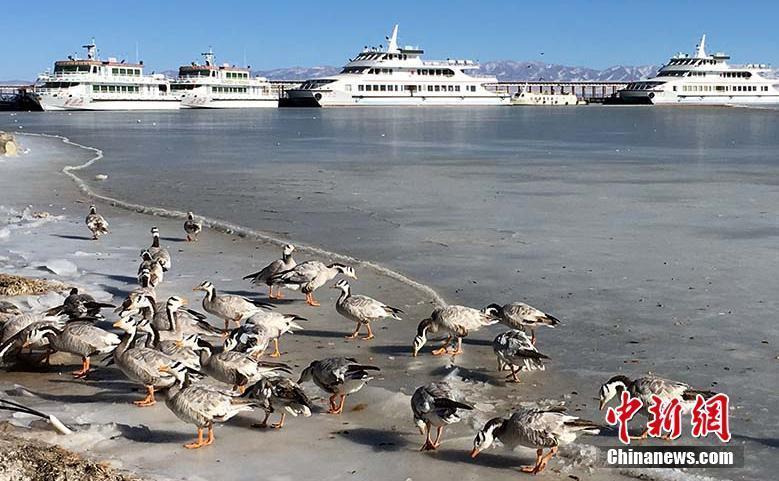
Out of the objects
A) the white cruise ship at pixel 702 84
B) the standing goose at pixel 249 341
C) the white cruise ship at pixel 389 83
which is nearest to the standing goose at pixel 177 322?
the standing goose at pixel 249 341

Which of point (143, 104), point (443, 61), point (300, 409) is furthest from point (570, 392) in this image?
point (443, 61)

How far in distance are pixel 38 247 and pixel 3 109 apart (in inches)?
4043

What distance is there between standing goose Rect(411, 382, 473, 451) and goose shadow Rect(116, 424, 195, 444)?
1770 mm

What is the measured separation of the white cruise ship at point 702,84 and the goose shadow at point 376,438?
432 ft

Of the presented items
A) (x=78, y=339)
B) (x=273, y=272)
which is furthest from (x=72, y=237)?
(x=78, y=339)

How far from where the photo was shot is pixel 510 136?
51.4 metres

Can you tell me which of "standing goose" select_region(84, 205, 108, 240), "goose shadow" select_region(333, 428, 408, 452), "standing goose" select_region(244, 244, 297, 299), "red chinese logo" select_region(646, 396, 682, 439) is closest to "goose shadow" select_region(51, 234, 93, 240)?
"standing goose" select_region(84, 205, 108, 240)

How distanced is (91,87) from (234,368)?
9710cm

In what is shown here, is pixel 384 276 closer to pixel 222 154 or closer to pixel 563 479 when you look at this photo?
pixel 563 479

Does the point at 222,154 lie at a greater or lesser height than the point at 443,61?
lesser

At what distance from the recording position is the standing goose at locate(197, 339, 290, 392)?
7.62m

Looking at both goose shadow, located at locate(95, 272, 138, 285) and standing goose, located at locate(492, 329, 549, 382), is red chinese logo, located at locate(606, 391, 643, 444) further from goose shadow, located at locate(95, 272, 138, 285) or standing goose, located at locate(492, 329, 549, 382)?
goose shadow, located at locate(95, 272, 138, 285)

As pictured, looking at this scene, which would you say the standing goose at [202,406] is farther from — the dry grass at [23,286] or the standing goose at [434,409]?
the dry grass at [23,286]

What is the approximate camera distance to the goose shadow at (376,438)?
22.4 ft
